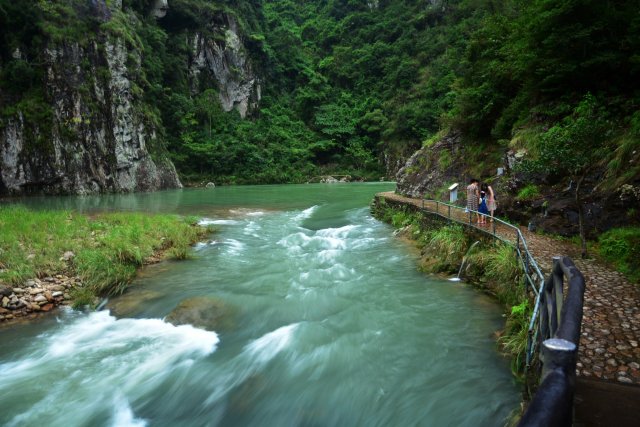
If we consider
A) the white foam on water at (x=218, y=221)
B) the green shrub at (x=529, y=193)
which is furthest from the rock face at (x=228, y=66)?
the green shrub at (x=529, y=193)

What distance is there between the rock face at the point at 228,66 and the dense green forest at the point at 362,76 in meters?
1.66

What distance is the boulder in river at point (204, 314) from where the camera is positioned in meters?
7.32

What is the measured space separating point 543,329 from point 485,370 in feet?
7.63

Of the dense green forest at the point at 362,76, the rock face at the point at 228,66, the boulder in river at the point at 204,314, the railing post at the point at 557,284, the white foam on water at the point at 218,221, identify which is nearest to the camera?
the railing post at the point at 557,284

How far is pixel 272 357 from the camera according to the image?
20.6ft

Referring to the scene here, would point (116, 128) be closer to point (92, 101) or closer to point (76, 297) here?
point (92, 101)

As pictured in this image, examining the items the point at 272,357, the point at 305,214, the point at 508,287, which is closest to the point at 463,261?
the point at 508,287

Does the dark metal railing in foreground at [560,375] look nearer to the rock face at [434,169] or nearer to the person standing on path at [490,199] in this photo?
the person standing on path at [490,199]

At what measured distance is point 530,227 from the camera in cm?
1084

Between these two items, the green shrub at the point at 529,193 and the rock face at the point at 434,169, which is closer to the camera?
the green shrub at the point at 529,193

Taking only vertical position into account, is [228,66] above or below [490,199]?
above

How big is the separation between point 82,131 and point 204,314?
119ft

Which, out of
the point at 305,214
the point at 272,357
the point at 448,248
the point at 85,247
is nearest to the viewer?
the point at 272,357

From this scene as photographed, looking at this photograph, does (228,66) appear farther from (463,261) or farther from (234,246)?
(463,261)
